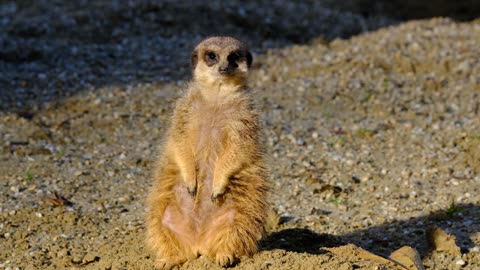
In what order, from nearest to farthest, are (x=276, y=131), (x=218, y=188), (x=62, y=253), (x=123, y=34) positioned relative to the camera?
(x=218, y=188) < (x=62, y=253) < (x=276, y=131) < (x=123, y=34)

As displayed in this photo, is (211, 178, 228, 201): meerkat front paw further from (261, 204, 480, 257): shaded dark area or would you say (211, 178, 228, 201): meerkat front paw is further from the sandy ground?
(261, 204, 480, 257): shaded dark area

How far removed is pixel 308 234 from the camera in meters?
4.29

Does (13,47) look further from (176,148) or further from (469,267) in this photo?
(469,267)

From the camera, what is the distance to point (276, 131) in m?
6.39

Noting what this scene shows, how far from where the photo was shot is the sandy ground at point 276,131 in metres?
4.42

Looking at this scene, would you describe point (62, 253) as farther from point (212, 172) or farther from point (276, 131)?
point (276, 131)

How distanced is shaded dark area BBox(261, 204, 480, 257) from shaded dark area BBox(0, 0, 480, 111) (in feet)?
10.6

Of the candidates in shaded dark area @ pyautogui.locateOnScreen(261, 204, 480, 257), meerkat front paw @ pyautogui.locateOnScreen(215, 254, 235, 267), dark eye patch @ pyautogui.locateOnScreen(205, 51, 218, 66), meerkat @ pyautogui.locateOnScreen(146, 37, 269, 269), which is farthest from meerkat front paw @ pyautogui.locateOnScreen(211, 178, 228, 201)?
dark eye patch @ pyautogui.locateOnScreen(205, 51, 218, 66)

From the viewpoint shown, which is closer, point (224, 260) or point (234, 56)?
point (224, 260)

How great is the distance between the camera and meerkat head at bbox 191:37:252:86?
12.4 ft

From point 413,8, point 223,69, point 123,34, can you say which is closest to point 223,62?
point 223,69

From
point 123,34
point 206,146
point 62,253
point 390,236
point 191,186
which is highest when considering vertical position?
point 206,146

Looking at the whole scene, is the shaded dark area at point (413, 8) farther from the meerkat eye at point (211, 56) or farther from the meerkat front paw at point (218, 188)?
the meerkat front paw at point (218, 188)

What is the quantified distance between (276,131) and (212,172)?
2601 millimetres
